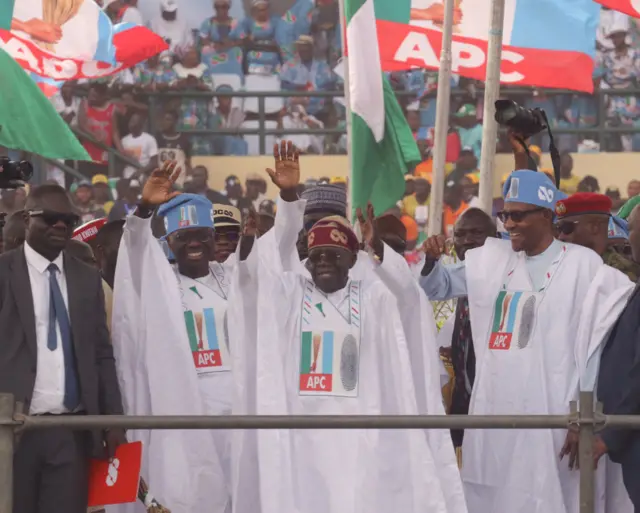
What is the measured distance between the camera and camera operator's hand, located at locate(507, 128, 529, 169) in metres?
8.14

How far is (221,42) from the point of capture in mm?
15711

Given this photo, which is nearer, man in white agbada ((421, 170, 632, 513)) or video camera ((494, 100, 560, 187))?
man in white agbada ((421, 170, 632, 513))

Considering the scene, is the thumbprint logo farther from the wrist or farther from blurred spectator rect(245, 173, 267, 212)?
blurred spectator rect(245, 173, 267, 212)

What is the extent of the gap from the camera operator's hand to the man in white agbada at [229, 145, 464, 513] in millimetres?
1286

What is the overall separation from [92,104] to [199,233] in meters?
7.53

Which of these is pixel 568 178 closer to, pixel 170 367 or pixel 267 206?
pixel 267 206

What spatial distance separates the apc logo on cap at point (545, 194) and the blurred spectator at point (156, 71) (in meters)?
8.40

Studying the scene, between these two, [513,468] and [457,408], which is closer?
[513,468]

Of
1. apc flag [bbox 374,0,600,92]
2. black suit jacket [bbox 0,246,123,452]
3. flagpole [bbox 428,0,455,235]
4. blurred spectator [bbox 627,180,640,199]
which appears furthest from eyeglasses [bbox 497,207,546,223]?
blurred spectator [bbox 627,180,640,199]

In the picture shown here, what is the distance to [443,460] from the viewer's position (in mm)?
7270

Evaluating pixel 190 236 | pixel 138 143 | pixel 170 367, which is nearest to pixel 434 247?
pixel 190 236

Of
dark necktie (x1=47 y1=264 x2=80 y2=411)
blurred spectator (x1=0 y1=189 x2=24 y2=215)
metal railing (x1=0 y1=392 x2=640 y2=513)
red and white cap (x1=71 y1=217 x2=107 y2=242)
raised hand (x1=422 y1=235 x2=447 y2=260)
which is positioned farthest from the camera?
blurred spectator (x1=0 y1=189 x2=24 y2=215)

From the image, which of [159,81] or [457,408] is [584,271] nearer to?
[457,408]

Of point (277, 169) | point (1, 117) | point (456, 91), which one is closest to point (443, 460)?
point (277, 169)
